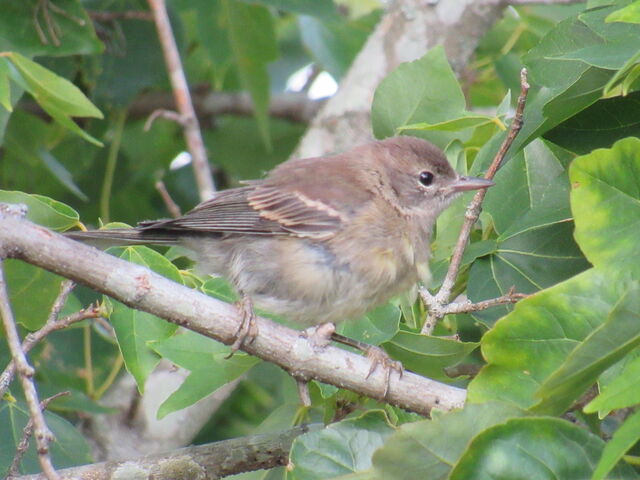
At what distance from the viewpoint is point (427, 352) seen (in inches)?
124

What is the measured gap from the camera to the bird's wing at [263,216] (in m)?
4.11

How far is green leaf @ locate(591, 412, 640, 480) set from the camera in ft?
6.20

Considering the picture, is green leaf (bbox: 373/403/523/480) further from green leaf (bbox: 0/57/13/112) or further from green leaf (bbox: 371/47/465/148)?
green leaf (bbox: 0/57/13/112)

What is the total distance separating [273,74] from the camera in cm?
736

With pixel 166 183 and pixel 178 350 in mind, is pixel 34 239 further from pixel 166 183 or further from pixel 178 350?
pixel 166 183

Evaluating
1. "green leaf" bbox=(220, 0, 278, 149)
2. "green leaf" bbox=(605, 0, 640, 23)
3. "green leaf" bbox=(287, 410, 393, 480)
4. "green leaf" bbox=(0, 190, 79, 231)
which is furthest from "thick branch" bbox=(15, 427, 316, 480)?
"green leaf" bbox=(220, 0, 278, 149)

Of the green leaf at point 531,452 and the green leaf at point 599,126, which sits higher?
the green leaf at point 599,126

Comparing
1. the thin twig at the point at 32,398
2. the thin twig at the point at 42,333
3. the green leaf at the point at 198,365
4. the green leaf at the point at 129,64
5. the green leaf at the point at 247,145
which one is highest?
the thin twig at the point at 32,398

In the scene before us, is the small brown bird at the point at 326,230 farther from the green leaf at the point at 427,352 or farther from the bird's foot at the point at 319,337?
the bird's foot at the point at 319,337

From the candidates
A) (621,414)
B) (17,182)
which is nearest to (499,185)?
(621,414)

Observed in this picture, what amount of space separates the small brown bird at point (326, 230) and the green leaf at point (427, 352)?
0.48 meters

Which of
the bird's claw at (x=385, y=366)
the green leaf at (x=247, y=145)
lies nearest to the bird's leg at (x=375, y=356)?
the bird's claw at (x=385, y=366)

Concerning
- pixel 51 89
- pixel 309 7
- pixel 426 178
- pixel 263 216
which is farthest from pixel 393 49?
pixel 51 89

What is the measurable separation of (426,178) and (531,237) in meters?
1.22
